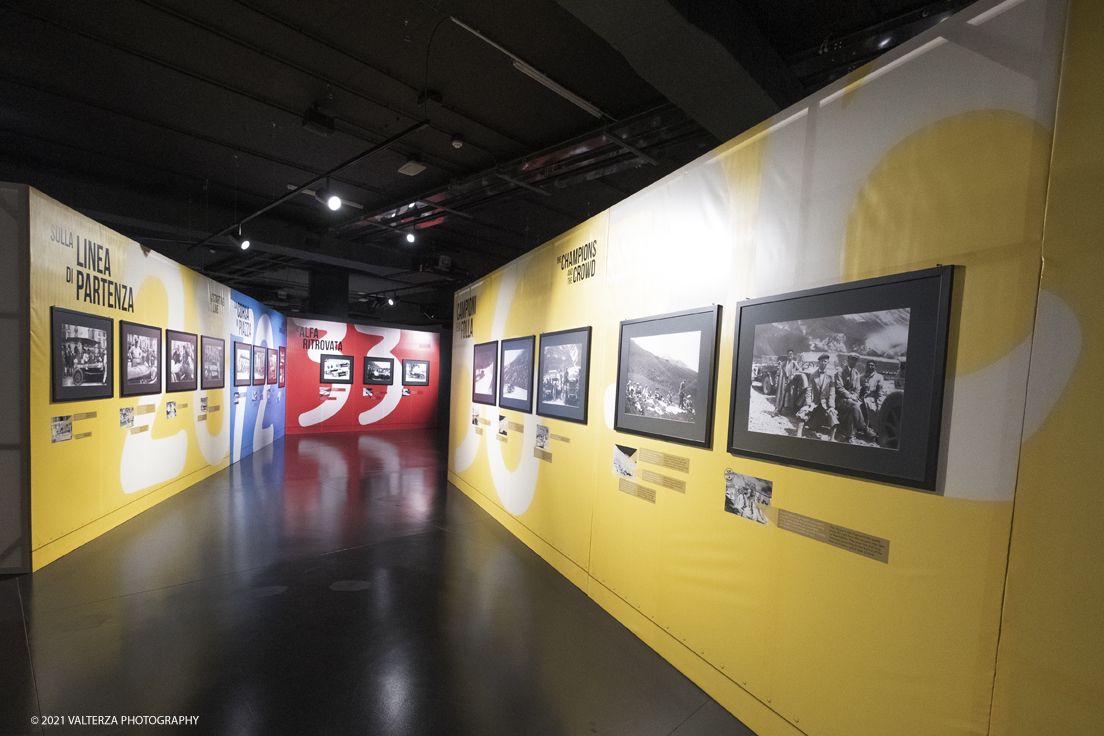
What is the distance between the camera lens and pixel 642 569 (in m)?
3.13

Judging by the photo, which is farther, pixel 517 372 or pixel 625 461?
pixel 517 372

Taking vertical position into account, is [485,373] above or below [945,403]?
below

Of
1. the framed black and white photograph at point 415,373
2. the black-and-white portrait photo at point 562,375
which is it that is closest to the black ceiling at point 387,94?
the black-and-white portrait photo at point 562,375

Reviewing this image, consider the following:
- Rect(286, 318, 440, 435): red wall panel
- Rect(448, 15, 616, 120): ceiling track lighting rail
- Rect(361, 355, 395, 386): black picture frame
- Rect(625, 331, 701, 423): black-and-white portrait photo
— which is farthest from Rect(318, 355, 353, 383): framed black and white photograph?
Rect(625, 331, 701, 423): black-and-white portrait photo

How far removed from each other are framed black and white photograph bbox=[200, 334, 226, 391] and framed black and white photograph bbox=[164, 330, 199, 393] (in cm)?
23

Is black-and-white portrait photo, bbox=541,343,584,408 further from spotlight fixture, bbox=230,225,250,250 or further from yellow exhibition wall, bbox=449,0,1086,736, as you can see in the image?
spotlight fixture, bbox=230,225,250,250

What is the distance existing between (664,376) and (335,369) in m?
12.3

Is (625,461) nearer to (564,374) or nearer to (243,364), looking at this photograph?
(564,374)

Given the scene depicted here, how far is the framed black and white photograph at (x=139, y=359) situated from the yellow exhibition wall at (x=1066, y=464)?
725 centimetres

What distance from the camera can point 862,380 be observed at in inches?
73.6

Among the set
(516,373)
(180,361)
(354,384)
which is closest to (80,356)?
(180,361)

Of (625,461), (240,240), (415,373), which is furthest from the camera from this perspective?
(415,373)

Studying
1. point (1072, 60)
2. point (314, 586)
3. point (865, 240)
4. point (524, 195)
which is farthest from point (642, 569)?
point (524, 195)

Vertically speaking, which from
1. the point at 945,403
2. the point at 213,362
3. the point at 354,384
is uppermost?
the point at 945,403
